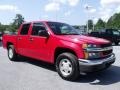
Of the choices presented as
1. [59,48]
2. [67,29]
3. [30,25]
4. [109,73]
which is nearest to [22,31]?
[30,25]

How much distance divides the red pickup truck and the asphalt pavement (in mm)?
399

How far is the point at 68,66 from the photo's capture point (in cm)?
739

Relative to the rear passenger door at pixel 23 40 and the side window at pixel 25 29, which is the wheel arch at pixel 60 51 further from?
the side window at pixel 25 29

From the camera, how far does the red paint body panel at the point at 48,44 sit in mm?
7147

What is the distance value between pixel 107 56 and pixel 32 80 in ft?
7.92

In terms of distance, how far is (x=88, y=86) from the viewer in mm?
6727

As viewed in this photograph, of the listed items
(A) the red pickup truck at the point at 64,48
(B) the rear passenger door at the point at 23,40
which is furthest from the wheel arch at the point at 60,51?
(B) the rear passenger door at the point at 23,40

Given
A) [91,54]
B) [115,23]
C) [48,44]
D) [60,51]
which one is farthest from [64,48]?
[115,23]

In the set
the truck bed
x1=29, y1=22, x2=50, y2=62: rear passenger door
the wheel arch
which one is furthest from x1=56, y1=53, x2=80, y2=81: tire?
the truck bed

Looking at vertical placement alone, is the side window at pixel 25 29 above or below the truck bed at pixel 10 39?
above

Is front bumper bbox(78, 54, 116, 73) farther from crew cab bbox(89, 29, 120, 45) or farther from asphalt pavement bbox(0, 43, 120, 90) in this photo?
crew cab bbox(89, 29, 120, 45)

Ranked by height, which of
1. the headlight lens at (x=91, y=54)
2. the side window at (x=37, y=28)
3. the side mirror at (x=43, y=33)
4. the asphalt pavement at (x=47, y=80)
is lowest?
the asphalt pavement at (x=47, y=80)

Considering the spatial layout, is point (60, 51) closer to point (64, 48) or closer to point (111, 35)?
point (64, 48)

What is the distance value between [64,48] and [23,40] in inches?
103
